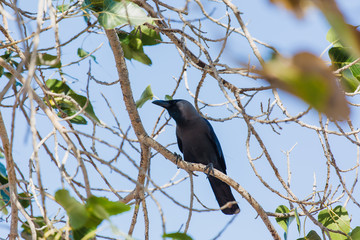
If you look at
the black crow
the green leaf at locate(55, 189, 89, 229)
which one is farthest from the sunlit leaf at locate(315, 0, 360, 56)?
the black crow

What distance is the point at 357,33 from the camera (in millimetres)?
451

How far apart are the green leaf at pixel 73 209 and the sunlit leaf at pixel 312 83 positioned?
1208mm

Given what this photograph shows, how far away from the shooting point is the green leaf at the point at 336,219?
10.1ft

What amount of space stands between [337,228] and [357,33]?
9.72 ft

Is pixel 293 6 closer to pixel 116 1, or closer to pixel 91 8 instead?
pixel 116 1

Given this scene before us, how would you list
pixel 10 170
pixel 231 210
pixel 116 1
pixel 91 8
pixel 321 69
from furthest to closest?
pixel 231 210 < pixel 91 8 < pixel 116 1 < pixel 10 170 < pixel 321 69

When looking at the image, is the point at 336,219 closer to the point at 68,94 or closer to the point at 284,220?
the point at 284,220

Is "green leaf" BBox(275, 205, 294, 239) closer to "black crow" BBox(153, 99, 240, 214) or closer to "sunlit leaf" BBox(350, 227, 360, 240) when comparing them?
"sunlit leaf" BBox(350, 227, 360, 240)

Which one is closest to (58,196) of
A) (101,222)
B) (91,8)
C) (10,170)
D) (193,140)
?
(101,222)

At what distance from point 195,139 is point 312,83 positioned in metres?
4.57

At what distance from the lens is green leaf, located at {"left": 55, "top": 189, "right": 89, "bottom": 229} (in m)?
1.50

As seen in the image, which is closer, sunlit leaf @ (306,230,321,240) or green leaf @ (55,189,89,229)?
green leaf @ (55,189,89,229)

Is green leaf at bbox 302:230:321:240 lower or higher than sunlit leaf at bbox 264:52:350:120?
lower

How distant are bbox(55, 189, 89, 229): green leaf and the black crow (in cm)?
343
